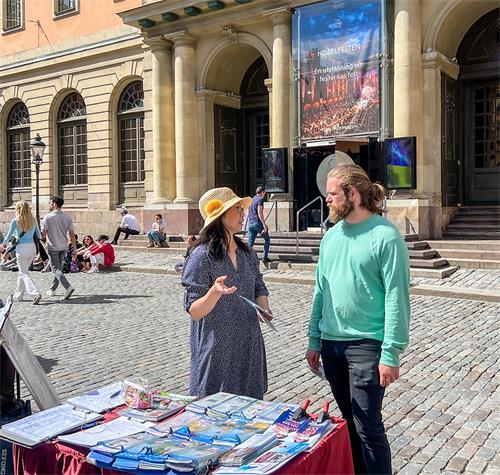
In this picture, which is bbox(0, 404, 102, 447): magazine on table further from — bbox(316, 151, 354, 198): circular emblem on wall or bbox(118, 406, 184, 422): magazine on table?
bbox(316, 151, 354, 198): circular emblem on wall

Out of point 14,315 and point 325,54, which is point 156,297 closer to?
point 14,315

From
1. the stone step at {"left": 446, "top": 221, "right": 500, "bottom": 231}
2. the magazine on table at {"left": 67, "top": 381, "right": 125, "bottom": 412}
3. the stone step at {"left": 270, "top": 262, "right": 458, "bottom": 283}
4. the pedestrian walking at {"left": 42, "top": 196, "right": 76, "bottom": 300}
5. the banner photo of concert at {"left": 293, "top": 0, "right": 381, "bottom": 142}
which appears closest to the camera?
the magazine on table at {"left": 67, "top": 381, "right": 125, "bottom": 412}

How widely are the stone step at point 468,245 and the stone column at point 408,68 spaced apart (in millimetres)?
3023

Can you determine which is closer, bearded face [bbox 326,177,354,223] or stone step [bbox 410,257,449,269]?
bearded face [bbox 326,177,354,223]

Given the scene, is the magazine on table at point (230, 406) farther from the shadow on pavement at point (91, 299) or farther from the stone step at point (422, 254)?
the stone step at point (422, 254)

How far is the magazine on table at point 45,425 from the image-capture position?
107 inches

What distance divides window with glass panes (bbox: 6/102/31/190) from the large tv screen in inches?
725

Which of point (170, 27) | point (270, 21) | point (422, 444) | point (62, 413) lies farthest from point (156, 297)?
point (170, 27)

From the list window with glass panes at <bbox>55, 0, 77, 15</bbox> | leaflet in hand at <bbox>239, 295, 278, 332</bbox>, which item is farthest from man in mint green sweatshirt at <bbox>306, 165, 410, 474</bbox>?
window with glass panes at <bbox>55, 0, 77, 15</bbox>

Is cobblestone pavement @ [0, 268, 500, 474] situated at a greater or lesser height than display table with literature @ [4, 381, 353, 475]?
lesser

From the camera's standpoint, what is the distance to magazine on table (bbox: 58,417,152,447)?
2.62 meters

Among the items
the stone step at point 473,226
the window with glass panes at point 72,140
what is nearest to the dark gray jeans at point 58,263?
the stone step at point 473,226

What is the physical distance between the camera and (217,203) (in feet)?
11.6

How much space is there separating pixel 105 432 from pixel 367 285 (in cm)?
143
